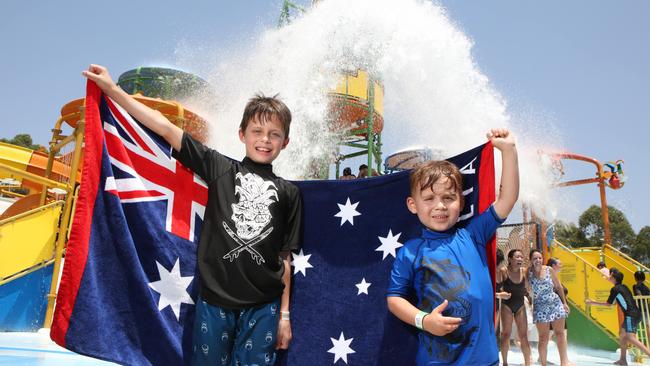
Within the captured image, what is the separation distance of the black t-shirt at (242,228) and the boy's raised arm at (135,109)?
0.29 ft

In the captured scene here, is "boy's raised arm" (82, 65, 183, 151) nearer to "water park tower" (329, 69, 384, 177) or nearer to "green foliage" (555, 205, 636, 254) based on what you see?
"water park tower" (329, 69, 384, 177)

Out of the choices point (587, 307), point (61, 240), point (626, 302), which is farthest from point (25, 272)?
point (587, 307)

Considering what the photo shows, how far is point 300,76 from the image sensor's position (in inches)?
664

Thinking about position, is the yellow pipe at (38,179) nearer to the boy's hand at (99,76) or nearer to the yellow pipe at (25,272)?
the yellow pipe at (25,272)

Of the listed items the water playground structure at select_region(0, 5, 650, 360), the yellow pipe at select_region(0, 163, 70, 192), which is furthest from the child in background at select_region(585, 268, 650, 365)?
the yellow pipe at select_region(0, 163, 70, 192)

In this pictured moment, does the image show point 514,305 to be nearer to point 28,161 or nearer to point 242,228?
point 242,228

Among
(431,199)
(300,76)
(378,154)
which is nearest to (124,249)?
(431,199)

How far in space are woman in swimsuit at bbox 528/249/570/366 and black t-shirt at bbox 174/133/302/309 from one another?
5664 millimetres

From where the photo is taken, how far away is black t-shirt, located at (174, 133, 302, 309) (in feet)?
7.94

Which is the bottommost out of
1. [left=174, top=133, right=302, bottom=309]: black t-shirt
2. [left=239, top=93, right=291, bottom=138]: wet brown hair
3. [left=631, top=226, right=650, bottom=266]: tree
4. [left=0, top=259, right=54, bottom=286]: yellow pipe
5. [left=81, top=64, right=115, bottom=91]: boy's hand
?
[left=0, top=259, right=54, bottom=286]: yellow pipe

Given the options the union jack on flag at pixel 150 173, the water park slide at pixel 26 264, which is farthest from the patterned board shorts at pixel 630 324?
the water park slide at pixel 26 264

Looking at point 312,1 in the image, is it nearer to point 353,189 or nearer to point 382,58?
point 382,58

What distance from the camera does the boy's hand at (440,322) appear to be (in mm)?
2115

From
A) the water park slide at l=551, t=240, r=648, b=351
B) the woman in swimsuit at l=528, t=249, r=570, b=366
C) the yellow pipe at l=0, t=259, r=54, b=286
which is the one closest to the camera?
the woman in swimsuit at l=528, t=249, r=570, b=366
